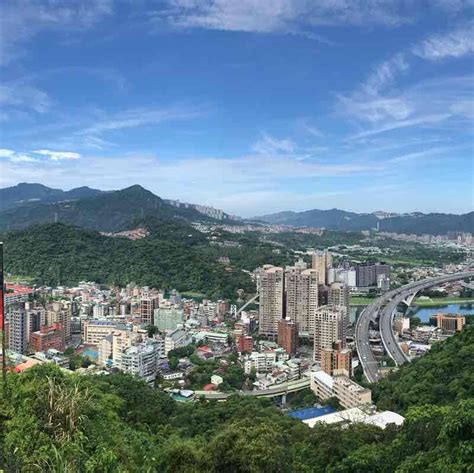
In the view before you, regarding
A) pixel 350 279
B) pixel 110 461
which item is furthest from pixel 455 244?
pixel 110 461

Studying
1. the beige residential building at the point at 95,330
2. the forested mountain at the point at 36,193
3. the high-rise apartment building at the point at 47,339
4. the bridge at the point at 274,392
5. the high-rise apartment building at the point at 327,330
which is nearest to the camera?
the bridge at the point at 274,392

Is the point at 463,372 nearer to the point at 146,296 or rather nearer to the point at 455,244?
the point at 146,296

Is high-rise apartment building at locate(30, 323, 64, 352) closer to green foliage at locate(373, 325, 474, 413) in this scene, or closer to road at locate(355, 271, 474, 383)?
road at locate(355, 271, 474, 383)

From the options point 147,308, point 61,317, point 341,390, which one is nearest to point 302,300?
point 147,308

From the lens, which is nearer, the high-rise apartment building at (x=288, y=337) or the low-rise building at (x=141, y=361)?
the low-rise building at (x=141, y=361)

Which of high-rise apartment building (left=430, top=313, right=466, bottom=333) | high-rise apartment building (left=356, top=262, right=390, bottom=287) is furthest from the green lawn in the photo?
high-rise apartment building (left=430, top=313, right=466, bottom=333)

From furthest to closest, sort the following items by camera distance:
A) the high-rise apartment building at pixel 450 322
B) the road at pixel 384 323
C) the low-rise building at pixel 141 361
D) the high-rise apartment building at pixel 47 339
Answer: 1. the high-rise apartment building at pixel 450 322
2. the road at pixel 384 323
3. the high-rise apartment building at pixel 47 339
4. the low-rise building at pixel 141 361

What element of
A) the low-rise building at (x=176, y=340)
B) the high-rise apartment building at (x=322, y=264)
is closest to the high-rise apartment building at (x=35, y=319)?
the low-rise building at (x=176, y=340)

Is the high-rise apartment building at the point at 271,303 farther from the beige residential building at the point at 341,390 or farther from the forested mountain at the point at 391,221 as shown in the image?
the forested mountain at the point at 391,221
